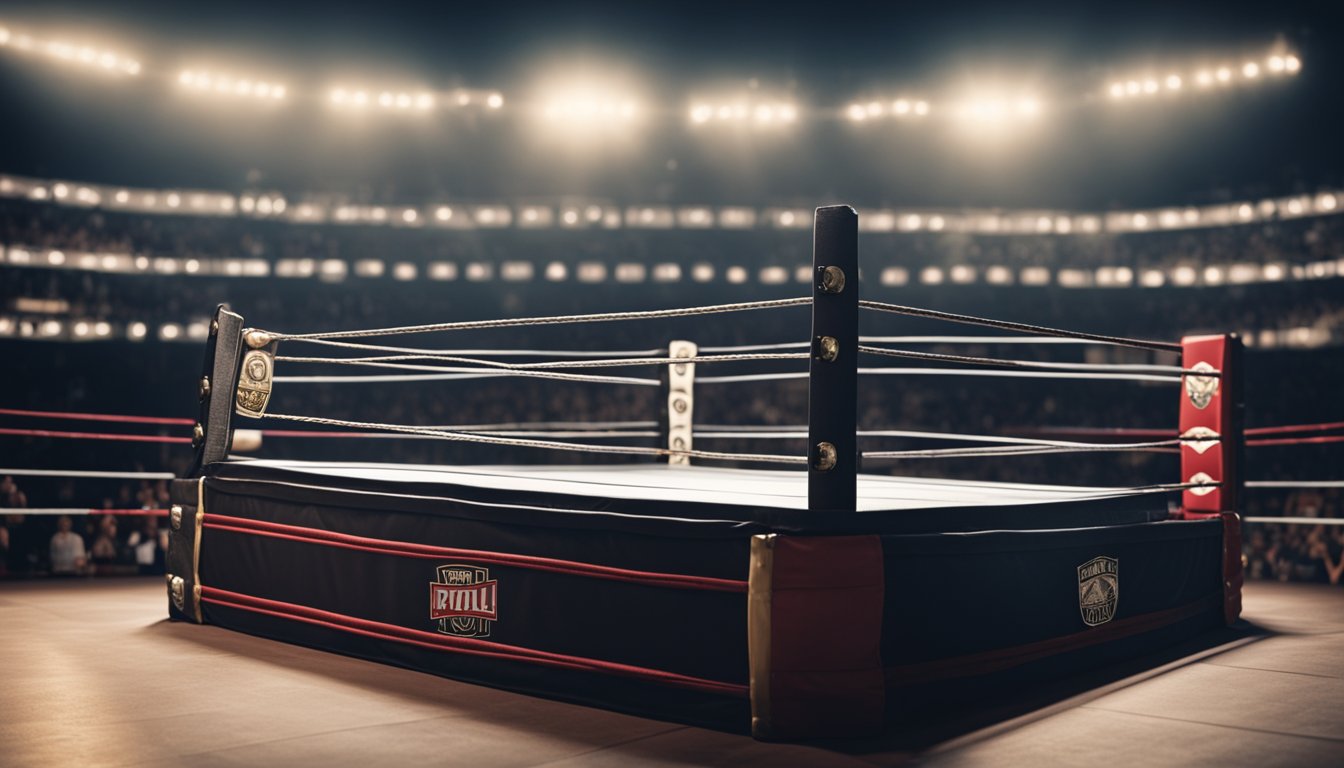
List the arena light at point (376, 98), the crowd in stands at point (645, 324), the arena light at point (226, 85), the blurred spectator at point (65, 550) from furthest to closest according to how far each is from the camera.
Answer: the arena light at point (376, 98) → the arena light at point (226, 85) → the crowd in stands at point (645, 324) → the blurred spectator at point (65, 550)

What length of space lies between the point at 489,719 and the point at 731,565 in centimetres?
58

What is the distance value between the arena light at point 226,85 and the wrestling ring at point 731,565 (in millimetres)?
10340

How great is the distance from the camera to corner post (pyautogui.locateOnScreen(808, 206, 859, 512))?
84.0 inches

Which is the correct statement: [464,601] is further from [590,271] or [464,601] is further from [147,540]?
[590,271]

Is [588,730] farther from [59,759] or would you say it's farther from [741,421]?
[741,421]

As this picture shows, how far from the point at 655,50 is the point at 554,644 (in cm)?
1119

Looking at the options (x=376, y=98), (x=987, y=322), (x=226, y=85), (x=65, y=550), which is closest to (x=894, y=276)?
(x=376, y=98)

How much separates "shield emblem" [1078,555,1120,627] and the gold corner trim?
3.38ft

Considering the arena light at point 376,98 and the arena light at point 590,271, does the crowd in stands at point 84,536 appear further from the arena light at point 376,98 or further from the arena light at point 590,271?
the arena light at point 590,271

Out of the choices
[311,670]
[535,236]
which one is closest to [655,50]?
[535,236]

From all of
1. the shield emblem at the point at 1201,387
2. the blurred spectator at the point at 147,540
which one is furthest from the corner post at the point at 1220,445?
the blurred spectator at the point at 147,540

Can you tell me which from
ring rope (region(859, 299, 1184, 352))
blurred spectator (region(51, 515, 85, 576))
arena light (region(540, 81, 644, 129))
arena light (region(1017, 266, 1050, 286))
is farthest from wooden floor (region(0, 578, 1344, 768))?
arena light (region(540, 81, 644, 129))

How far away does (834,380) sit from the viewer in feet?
7.06

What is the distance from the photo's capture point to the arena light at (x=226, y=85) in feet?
41.0
